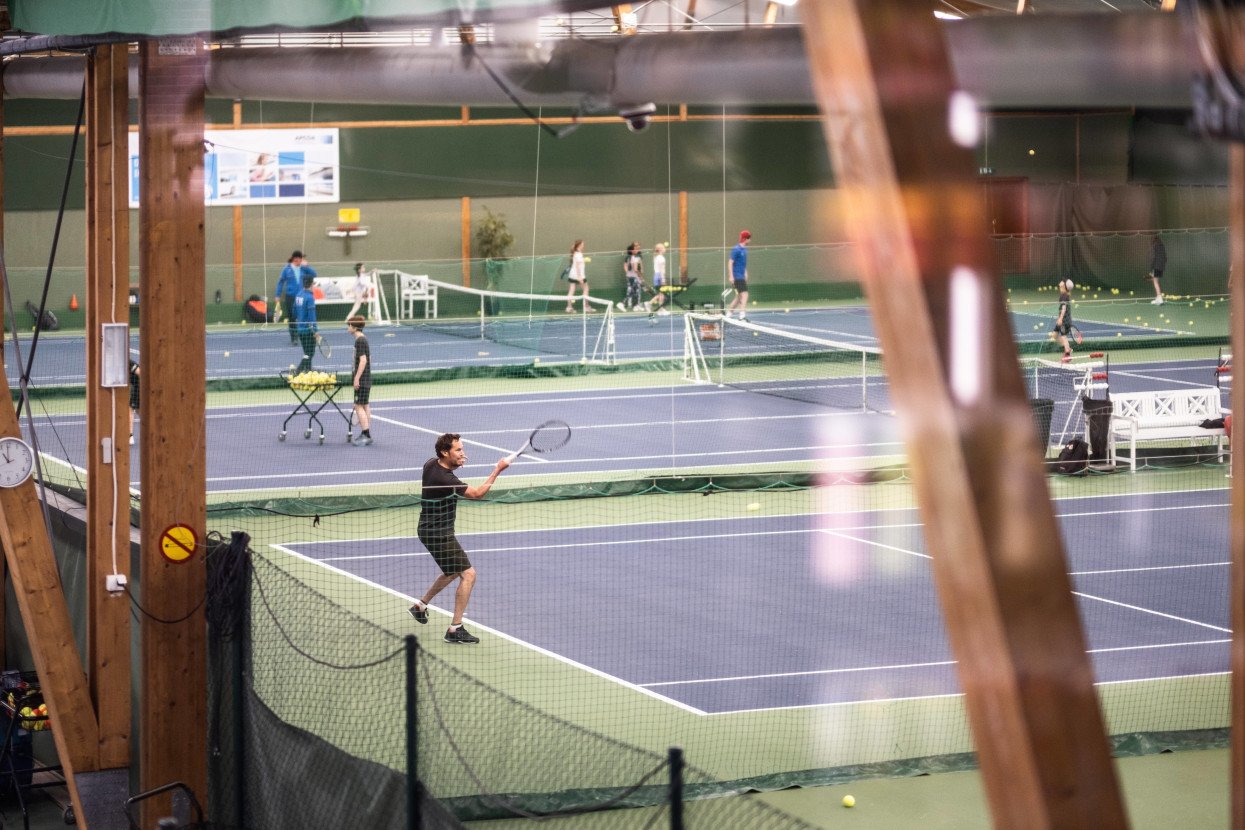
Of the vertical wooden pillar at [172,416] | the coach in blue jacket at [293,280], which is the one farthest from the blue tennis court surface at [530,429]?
the vertical wooden pillar at [172,416]

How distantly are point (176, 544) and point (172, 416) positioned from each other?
75 cm

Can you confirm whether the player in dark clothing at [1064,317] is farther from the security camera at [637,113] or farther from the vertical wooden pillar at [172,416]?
the vertical wooden pillar at [172,416]

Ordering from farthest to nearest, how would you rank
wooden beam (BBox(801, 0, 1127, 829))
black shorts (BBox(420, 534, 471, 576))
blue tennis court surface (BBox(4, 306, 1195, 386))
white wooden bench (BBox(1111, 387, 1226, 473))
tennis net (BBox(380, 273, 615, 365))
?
tennis net (BBox(380, 273, 615, 365))
blue tennis court surface (BBox(4, 306, 1195, 386))
white wooden bench (BBox(1111, 387, 1226, 473))
black shorts (BBox(420, 534, 471, 576))
wooden beam (BBox(801, 0, 1127, 829))

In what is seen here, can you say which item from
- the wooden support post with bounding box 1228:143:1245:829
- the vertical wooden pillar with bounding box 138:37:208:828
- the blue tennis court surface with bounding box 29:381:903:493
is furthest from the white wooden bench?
the wooden support post with bounding box 1228:143:1245:829

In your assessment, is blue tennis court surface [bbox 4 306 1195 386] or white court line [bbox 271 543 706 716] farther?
blue tennis court surface [bbox 4 306 1195 386]

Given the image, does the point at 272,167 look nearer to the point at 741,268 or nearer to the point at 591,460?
the point at 741,268

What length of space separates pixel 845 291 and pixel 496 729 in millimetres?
34595

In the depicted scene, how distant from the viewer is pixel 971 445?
2.65 m

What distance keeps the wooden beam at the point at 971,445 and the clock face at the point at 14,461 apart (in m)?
8.18

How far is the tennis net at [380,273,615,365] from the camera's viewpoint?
103 ft

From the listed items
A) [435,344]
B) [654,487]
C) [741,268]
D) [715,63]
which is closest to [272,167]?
[435,344]

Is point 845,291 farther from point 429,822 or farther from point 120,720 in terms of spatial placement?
point 429,822

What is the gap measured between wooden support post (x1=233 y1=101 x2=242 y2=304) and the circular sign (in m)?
28.7

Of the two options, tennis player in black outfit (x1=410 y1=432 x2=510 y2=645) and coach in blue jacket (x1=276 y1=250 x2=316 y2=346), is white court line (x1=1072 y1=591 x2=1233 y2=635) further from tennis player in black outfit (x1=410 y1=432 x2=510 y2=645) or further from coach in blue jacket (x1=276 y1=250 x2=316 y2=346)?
coach in blue jacket (x1=276 y1=250 x2=316 y2=346)
